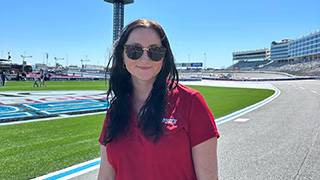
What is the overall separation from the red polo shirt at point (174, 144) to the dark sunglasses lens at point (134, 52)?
0.33m

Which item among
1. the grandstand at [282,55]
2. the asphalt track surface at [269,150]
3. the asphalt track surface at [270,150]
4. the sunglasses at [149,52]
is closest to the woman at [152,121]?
the sunglasses at [149,52]

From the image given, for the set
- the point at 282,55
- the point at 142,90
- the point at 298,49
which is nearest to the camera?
the point at 142,90

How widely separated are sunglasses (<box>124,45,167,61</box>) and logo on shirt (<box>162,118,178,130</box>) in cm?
36

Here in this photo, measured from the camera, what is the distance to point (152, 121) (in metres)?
1.79

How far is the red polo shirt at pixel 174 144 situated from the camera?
68.9 inches

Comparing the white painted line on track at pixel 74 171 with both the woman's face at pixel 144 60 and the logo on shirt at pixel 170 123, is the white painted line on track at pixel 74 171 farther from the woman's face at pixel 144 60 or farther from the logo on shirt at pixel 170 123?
the logo on shirt at pixel 170 123

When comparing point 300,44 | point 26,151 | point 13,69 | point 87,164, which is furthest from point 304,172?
point 300,44

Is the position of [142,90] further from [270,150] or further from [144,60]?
[270,150]

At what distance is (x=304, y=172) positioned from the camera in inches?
217

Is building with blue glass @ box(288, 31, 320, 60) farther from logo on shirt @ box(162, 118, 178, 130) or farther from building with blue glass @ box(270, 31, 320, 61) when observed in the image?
logo on shirt @ box(162, 118, 178, 130)

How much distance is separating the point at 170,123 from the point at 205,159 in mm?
252

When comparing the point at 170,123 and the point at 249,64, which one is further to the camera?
the point at 249,64

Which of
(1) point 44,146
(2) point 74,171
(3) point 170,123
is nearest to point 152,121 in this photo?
(3) point 170,123

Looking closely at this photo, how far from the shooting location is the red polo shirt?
5.74ft
